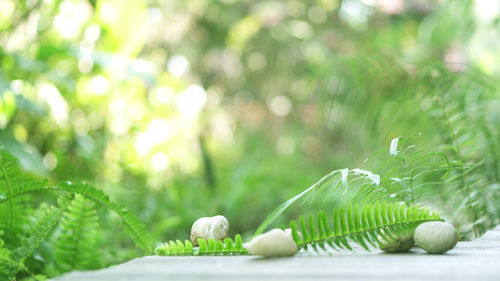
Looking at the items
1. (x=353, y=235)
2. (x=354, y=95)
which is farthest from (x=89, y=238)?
(x=354, y=95)

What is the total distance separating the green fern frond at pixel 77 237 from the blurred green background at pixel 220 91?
1.83 ft

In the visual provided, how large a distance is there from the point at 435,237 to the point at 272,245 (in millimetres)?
217

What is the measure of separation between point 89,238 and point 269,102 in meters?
4.05

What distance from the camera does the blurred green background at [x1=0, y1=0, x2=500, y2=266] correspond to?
1.66m

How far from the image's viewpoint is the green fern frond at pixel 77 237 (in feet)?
3.18

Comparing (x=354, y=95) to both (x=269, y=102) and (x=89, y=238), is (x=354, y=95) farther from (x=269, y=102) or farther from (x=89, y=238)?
(x=269, y=102)

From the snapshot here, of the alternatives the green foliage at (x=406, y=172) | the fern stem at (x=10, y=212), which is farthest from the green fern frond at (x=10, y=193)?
the green foliage at (x=406, y=172)

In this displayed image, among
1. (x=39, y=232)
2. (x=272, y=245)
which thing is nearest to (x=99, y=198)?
(x=39, y=232)

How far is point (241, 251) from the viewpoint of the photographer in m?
0.68

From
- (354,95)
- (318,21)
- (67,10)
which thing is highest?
Answer: (318,21)

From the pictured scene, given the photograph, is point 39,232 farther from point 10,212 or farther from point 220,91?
point 220,91

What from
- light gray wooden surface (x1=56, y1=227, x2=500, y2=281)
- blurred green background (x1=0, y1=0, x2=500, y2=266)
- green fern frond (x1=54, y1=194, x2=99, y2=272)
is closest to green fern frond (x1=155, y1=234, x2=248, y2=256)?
light gray wooden surface (x1=56, y1=227, x2=500, y2=281)

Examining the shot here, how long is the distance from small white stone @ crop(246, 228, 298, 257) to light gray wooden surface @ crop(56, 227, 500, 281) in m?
0.01

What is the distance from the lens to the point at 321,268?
527mm
